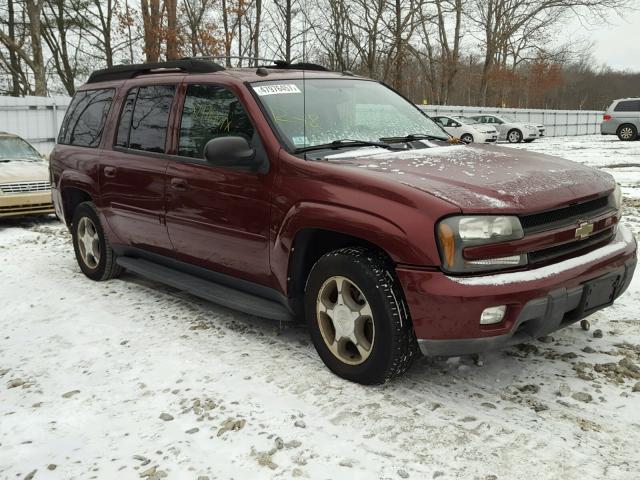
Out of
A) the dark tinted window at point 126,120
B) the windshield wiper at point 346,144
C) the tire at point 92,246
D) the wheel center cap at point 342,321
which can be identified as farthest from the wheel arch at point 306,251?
the tire at point 92,246

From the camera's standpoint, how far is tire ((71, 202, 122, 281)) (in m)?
5.69

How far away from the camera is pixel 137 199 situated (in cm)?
492

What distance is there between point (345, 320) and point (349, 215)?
1.98ft

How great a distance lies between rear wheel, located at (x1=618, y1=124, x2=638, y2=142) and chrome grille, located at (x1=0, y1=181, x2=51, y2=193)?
24.5m

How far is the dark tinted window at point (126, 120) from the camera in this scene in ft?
16.9

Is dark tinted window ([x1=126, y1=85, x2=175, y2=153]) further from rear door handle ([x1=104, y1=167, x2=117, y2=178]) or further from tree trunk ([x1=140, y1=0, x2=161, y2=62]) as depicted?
tree trunk ([x1=140, y1=0, x2=161, y2=62])

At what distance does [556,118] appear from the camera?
36969mm

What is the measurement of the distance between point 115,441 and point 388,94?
323 cm

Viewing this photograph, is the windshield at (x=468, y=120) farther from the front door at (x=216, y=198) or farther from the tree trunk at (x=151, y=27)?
the front door at (x=216, y=198)

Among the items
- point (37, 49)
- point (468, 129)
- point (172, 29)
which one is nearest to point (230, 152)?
point (37, 49)

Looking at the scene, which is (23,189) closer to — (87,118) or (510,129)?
(87,118)

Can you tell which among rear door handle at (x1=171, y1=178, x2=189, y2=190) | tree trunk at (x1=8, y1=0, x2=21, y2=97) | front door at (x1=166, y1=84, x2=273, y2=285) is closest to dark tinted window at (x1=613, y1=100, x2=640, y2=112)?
front door at (x1=166, y1=84, x2=273, y2=285)

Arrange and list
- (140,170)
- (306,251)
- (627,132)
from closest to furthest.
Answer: (306,251)
(140,170)
(627,132)

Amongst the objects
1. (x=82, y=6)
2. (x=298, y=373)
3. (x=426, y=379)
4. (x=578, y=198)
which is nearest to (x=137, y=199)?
(x=298, y=373)
